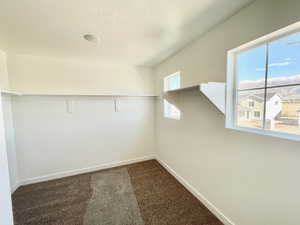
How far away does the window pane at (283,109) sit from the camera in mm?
960

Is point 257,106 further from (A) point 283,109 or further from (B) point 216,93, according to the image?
(B) point 216,93

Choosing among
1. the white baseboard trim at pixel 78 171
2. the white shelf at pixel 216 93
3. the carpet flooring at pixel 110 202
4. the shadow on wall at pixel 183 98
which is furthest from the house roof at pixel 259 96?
the white baseboard trim at pixel 78 171

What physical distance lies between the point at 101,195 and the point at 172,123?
5.47ft

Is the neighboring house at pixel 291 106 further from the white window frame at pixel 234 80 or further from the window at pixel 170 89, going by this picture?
the window at pixel 170 89

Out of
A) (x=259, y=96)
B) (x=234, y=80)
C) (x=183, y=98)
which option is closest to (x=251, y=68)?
(x=234, y=80)

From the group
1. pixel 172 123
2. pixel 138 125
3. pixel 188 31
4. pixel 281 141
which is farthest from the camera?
pixel 138 125

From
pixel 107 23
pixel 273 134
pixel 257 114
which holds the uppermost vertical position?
pixel 107 23

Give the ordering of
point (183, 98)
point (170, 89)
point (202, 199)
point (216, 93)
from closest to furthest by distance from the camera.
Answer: point (216, 93), point (202, 199), point (183, 98), point (170, 89)

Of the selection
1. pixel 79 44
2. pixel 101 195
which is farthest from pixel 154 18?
pixel 101 195

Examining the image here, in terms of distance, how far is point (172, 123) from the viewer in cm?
244

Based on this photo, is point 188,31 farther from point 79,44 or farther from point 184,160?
point 184,160

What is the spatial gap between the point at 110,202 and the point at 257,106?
85.6 inches

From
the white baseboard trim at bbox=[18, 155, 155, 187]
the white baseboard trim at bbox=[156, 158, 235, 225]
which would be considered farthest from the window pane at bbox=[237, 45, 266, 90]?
the white baseboard trim at bbox=[18, 155, 155, 187]

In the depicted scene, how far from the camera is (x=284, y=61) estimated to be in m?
1.01
